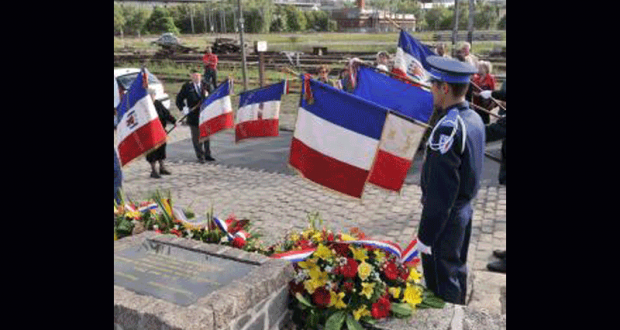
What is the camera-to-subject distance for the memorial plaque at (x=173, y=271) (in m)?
3.48

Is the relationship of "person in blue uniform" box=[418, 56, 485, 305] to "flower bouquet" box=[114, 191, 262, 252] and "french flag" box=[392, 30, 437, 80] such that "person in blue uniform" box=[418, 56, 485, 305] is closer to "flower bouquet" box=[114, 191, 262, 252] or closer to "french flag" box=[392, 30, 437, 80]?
"flower bouquet" box=[114, 191, 262, 252]

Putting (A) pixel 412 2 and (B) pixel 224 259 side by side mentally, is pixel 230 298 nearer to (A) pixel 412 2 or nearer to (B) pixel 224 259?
(B) pixel 224 259

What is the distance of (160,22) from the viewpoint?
6344 cm

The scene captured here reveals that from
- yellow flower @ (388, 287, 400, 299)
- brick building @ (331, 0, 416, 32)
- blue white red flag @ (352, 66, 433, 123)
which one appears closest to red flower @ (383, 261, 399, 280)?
yellow flower @ (388, 287, 400, 299)

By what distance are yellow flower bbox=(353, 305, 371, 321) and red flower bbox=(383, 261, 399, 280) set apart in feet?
1.01

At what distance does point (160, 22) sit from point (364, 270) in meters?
64.7

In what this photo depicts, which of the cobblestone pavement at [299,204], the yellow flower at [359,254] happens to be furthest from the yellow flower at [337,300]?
the cobblestone pavement at [299,204]

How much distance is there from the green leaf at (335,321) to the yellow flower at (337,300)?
0.05 meters

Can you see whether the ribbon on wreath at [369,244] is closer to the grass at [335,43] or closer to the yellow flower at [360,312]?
the yellow flower at [360,312]

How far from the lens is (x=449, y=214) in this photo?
12.6ft

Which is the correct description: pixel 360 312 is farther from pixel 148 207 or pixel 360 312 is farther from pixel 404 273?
pixel 148 207
